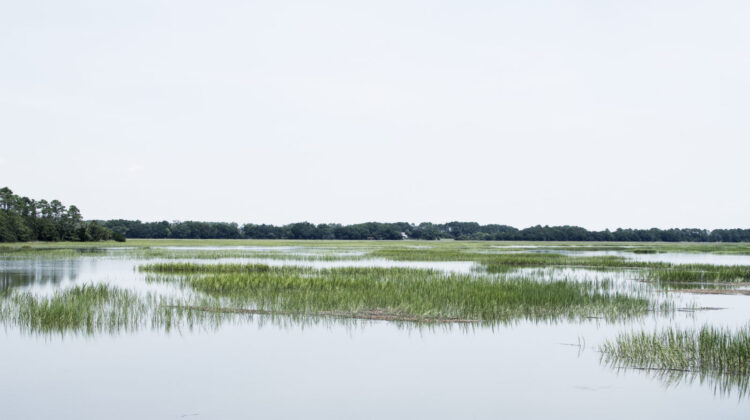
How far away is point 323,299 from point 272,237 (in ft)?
419

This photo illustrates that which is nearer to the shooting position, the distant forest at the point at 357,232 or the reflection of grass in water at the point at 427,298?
the reflection of grass in water at the point at 427,298

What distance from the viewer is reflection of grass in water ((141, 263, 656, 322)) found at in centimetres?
1565

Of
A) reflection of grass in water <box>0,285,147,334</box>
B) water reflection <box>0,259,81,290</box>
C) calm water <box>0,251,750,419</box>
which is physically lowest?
calm water <box>0,251,750,419</box>

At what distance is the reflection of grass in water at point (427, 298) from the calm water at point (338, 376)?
147 cm

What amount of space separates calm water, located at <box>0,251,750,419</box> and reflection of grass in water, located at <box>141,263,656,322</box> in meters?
1.47

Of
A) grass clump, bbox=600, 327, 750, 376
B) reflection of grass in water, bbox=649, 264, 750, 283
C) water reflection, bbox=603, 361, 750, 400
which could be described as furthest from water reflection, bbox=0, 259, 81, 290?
reflection of grass in water, bbox=649, 264, 750, 283

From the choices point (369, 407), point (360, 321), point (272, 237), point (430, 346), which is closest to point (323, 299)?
point (360, 321)

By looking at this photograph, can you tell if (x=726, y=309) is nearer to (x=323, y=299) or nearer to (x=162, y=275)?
(x=323, y=299)

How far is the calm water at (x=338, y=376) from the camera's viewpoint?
8.37 m

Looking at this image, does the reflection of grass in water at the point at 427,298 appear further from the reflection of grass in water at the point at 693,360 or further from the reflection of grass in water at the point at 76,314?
the reflection of grass in water at the point at 693,360

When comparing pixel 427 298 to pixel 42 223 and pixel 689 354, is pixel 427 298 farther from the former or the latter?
pixel 42 223

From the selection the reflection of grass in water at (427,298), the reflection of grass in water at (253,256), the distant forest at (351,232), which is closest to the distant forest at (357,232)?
the distant forest at (351,232)

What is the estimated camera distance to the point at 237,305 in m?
16.6

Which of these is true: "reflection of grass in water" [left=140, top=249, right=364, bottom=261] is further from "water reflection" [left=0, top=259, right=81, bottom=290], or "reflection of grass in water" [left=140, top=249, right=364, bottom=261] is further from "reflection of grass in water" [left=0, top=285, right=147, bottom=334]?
"reflection of grass in water" [left=0, top=285, right=147, bottom=334]
